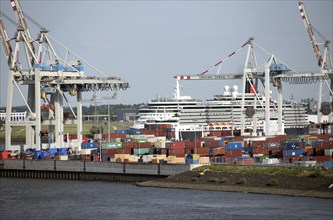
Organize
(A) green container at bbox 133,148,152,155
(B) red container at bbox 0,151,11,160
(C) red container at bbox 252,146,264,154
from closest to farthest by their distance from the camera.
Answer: (C) red container at bbox 252,146,264,154
(A) green container at bbox 133,148,152,155
(B) red container at bbox 0,151,11,160

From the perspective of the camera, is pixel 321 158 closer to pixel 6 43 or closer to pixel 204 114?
pixel 6 43

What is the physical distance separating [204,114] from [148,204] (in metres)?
72.7

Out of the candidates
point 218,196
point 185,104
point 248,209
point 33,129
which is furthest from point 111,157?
point 185,104

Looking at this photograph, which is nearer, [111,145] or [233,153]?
[233,153]

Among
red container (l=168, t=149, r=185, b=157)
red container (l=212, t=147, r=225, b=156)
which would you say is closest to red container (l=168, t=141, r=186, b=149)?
red container (l=168, t=149, r=185, b=157)

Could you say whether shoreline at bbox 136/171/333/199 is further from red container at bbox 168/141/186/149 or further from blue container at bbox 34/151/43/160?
blue container at bbox 34/151/43/160

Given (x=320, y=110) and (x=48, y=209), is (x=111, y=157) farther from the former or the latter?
(x=320, y=110)

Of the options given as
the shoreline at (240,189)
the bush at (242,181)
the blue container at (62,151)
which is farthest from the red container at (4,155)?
the bush at (242,181)

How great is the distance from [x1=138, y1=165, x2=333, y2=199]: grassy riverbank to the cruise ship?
54.3 metres

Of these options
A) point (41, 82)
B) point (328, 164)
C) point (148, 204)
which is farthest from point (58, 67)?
point (148, 204)

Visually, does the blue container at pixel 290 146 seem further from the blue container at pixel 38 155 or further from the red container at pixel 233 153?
the blue container at pixel 38 155

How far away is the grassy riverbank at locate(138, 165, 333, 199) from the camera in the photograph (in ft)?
211

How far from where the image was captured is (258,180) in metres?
67.9

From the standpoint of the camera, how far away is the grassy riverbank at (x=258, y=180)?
64312 millimetres
